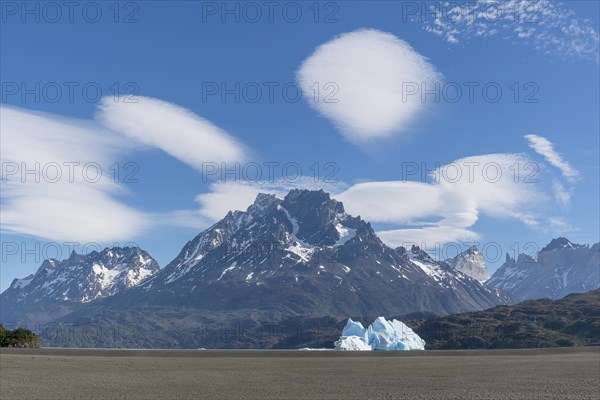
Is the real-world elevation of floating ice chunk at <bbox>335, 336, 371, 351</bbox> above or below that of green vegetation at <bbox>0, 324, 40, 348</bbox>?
below

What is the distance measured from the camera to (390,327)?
19062 centimetres

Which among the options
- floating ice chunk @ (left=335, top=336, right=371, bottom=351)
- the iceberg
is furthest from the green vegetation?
the iceberg

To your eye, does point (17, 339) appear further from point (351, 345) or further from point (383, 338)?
point (383, 338)

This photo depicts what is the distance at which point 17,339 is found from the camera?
11338cm

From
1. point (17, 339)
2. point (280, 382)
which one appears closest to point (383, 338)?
point (17, 339)

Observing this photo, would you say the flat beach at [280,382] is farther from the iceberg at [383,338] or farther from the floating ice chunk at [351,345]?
the iceberg at [383,338]

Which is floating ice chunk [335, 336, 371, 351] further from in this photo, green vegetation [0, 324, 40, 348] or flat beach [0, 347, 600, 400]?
flat beach [0, 347, 600, 400]

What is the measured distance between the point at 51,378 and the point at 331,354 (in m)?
54.6

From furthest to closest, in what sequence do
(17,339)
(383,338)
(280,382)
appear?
(383,338) < (17,339) < (280,382)

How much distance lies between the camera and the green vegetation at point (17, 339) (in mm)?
111875

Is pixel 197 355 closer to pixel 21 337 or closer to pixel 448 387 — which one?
pixel 21 337

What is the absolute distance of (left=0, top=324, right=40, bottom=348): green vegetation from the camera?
4405 inches

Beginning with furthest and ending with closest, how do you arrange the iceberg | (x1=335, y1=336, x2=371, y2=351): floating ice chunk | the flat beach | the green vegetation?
the iceberg, (x1=335, y1=336, x2=371, y2=351): floating ice chunk, the green vegetation, the flat beach

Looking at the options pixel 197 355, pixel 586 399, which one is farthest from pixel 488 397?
pixel 197 355
